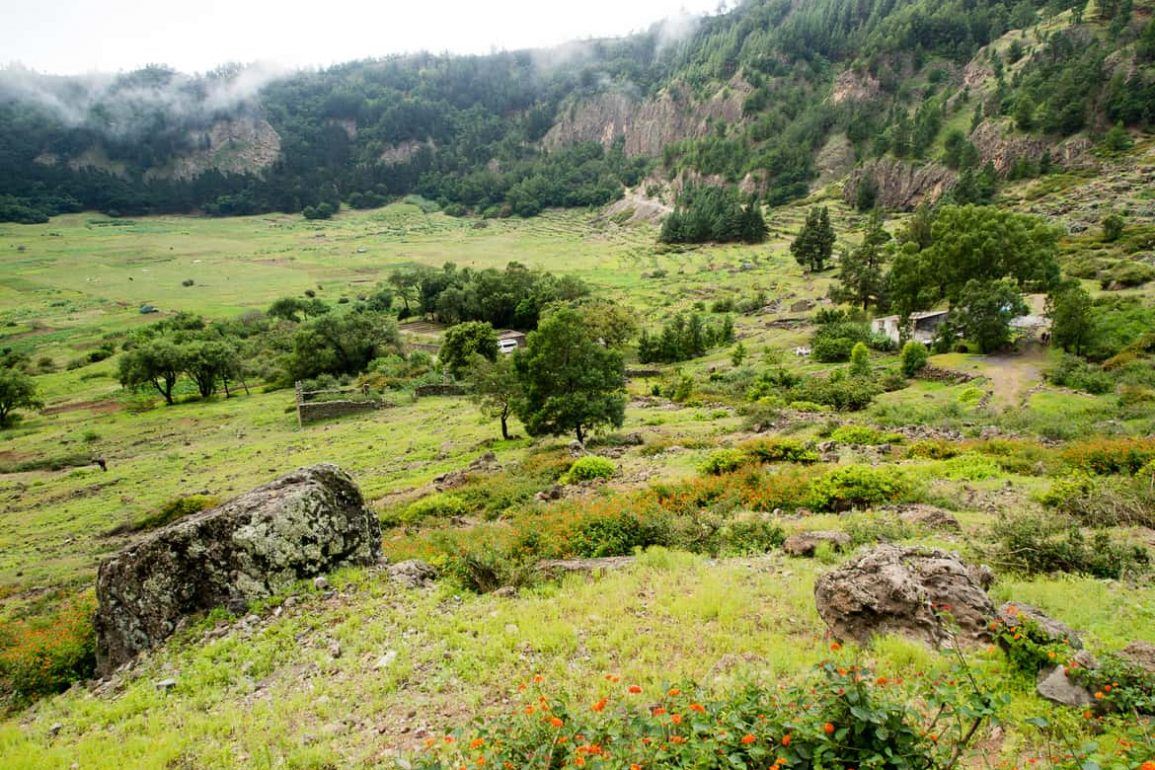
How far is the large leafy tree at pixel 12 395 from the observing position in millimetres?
47000

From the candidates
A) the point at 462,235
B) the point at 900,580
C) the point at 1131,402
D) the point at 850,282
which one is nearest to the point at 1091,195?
the point at 850,282

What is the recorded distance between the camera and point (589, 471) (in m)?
20.3

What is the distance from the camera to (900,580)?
22.6ft

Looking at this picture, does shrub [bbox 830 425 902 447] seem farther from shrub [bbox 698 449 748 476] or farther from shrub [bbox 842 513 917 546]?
shrub [bbox 842 513 917 546]

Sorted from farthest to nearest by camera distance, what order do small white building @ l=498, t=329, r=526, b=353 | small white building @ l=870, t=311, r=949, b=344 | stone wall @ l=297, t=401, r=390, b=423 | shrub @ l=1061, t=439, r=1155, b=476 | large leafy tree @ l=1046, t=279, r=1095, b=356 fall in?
small white building @ l=498, t=329, r=526, b=353 → small white building @ l=870, t=311, r=949, b=344 → stone wall @ l=297, t=401, r=390, b=423 → large leafy tree @ l=1046, t=279, r=1095, b=356 → shrub @ l=1061, t=439, r=1155, b=476

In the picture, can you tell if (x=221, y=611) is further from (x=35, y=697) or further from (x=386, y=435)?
(x=386, y=435)

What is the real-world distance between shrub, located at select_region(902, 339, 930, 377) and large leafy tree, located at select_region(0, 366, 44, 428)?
70.5m

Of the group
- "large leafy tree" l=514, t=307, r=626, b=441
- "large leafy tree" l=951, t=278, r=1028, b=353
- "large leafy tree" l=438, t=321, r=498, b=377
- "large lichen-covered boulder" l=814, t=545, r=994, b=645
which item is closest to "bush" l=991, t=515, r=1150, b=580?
"large lichen-covered boulder" l=814, t=545, r=994, b=645

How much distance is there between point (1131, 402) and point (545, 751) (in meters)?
31.2

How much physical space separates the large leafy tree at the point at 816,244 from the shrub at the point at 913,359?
160 feet

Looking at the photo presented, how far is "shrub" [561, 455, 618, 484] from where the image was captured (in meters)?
20.1

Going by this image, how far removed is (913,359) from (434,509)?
31.5 meters

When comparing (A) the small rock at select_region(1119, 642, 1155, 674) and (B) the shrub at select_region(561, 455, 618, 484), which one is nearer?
(A) the small rock at select_region(1119, 642, 1155, 674)

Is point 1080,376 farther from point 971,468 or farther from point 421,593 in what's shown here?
point 421,593
